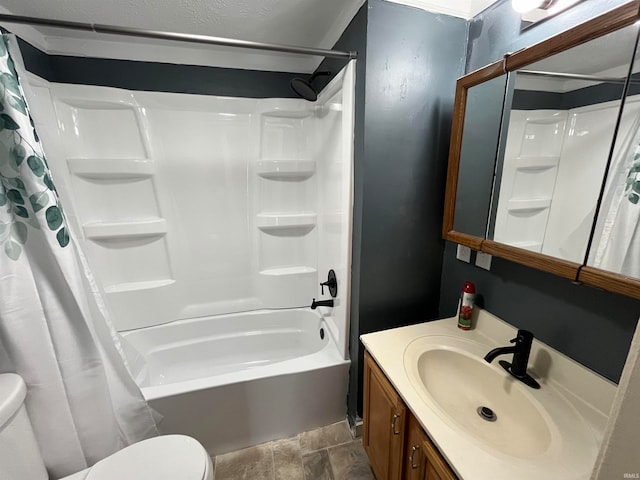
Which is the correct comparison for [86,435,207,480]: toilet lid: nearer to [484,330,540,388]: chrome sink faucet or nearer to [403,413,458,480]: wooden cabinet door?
[403,413,458,480]: wooden cabinet door

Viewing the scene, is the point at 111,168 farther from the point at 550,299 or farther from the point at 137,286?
the point at 550,299

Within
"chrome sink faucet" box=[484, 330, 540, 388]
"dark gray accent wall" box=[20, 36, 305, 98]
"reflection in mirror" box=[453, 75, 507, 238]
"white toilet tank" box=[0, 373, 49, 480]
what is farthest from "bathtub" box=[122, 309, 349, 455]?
"dark gray accent wall" box=[20, 36, 305, 98]

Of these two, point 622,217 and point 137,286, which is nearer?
point 622,217

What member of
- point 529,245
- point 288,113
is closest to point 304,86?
point 288,113

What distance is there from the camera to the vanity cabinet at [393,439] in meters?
0.80

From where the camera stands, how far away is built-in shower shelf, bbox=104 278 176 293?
1893mm

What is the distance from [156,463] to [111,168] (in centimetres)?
168

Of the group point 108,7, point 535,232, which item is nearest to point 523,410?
point 535,232

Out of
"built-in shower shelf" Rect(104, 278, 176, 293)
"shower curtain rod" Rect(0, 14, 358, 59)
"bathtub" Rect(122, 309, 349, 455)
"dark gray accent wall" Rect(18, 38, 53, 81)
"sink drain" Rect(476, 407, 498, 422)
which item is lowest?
"bathtub" Rect(122, 309, 349, 455)

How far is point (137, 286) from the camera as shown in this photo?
1.94m

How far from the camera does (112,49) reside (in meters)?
1.65

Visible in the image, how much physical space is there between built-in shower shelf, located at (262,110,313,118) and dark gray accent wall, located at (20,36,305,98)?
0.42 feet

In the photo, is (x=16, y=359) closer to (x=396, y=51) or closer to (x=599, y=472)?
(x=599, y=472)

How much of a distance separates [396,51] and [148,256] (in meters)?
2.01
